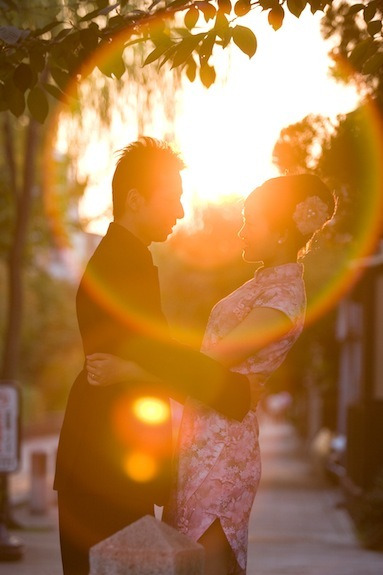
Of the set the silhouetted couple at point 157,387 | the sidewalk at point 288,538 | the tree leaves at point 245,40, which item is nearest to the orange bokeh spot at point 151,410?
the silhouetted couple at point 157,387

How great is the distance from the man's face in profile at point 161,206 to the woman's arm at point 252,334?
0.41 m

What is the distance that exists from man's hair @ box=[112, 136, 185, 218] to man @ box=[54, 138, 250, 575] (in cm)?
1

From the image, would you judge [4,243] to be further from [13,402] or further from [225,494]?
[225,494]

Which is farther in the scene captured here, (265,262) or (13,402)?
(13,402)

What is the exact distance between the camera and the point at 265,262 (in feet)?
14.9

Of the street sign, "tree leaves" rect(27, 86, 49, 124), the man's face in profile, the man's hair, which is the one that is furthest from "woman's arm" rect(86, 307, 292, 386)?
the street sign

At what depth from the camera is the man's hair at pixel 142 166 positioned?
434 centimetres

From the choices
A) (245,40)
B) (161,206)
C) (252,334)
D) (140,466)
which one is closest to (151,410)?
(140,466)

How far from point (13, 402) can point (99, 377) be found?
35.2ft

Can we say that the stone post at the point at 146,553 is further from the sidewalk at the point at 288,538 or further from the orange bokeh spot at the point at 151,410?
the sidewalk at the point at 288,538

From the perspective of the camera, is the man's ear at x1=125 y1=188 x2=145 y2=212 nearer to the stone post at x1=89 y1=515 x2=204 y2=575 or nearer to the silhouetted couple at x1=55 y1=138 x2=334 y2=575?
the silhouetted couple at x1=55 y1=138 x2=334 y2=575

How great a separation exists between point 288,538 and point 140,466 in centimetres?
1265

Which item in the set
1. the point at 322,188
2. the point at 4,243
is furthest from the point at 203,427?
the point at 4,243

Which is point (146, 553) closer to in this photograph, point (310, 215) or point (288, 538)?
point (310, 215)
